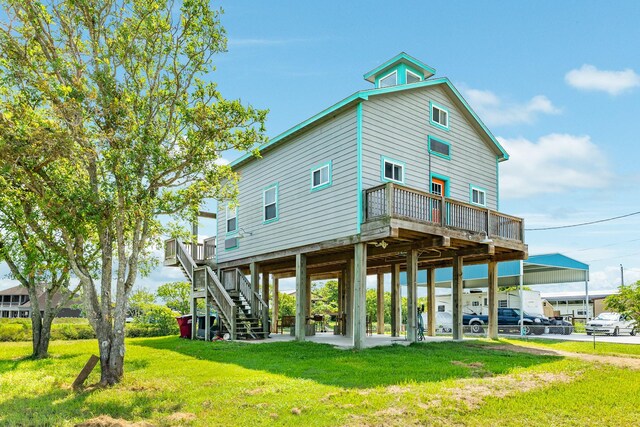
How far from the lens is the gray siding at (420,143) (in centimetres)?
1722

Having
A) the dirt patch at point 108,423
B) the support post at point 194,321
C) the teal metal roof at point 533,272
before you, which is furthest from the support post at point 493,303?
the dirt patch at point 108,423

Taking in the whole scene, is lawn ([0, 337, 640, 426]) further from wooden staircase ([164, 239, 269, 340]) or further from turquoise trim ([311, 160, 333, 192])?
turquoise trim ([311, 160, 333, 192])

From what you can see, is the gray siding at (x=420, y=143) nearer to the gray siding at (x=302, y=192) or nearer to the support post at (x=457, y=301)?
the gray siding at (x=302, y=192)

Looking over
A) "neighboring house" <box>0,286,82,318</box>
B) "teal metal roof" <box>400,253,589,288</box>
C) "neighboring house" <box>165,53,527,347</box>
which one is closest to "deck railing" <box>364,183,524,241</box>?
"neighboring house" <box>165,53,527,347</box>

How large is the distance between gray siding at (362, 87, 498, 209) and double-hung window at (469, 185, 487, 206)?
0.62 feet

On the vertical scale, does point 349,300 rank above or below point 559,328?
above

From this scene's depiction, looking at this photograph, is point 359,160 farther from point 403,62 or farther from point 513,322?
point 513,322

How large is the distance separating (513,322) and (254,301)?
14065 mm

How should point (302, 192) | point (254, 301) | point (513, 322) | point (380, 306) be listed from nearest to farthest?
point (302, 192), point (254, 301), point (380, 306), point (513, 322)

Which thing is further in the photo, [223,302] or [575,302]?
[575,302]

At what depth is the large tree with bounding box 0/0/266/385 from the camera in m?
12.0

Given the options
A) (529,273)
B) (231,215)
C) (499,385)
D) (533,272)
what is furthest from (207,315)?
(529,273)

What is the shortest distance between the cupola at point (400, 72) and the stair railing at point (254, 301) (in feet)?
30.1

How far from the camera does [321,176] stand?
60.2 ft
